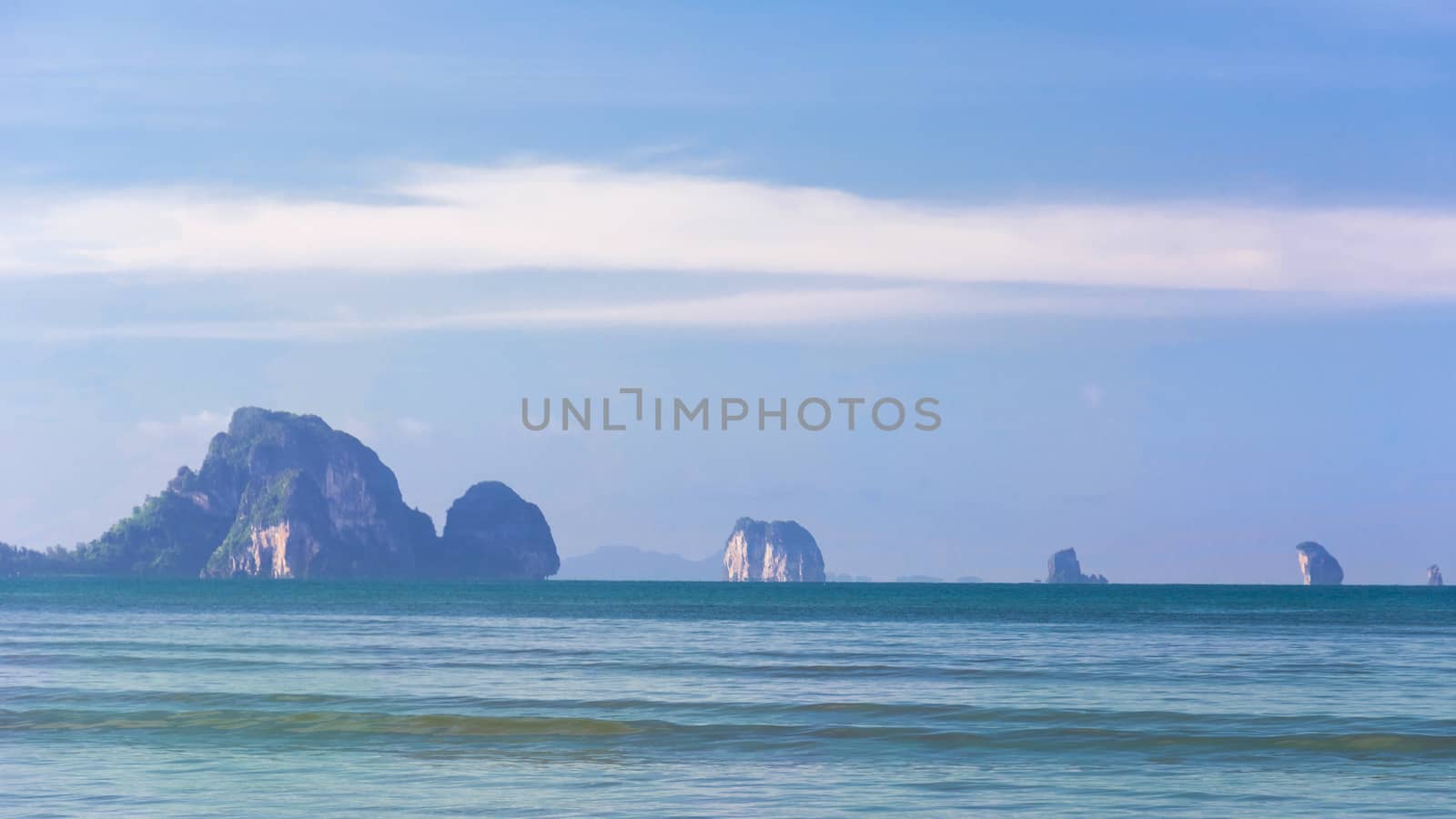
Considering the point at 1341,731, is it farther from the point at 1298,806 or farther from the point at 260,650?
the point at 260,650

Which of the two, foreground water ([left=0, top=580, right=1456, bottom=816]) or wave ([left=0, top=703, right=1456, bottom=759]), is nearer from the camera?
foreground water ([left=0, top=580, right=1456, bottom=816])

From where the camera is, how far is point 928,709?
31.8 m

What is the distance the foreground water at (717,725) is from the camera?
2158cm

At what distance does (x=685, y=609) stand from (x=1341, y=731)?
72.5 m

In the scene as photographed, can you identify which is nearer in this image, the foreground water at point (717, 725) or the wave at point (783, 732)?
the foreground water at point (717, 725)

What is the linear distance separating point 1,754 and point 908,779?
14.5m

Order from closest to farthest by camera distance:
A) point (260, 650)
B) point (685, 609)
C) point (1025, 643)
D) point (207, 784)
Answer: point (207, 784), point (260, 650), point (1025, 643), point (685, 609)

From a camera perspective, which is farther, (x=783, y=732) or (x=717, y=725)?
(x=717, y=725)

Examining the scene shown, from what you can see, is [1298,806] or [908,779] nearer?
A: [1298,806]

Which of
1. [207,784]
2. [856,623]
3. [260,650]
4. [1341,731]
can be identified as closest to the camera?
[207,784]

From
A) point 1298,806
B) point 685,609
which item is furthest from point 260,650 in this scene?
point 685,609

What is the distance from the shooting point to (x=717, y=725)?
29.2m

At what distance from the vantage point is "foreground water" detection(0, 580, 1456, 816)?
70.8 feet

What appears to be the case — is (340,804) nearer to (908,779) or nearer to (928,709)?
(908,779)
